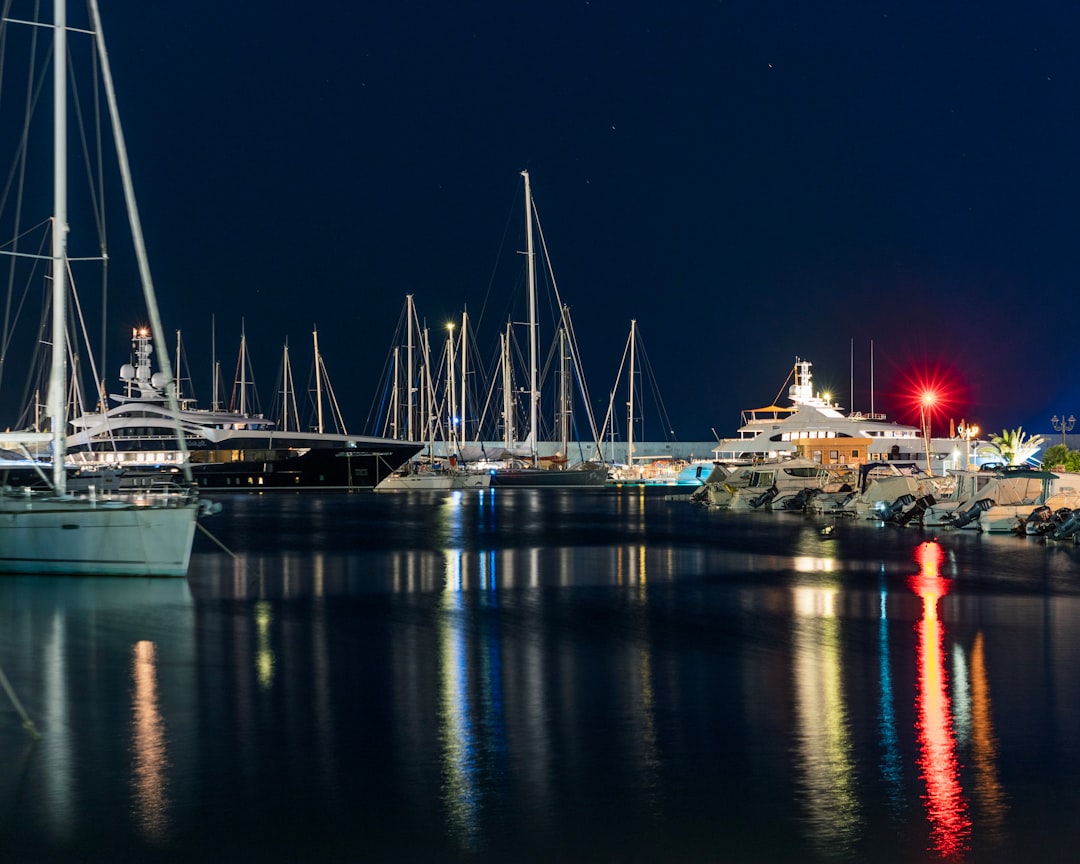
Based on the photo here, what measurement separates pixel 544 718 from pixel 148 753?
163 inches

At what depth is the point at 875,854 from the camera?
9.01m

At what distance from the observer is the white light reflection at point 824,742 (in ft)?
31.6

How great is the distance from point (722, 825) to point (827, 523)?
42783mm

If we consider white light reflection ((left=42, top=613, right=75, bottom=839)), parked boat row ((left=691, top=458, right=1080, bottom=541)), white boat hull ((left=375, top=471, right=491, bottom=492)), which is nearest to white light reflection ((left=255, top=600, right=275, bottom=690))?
white light reflection ((left=42, top=613, right=75, bottom=839))

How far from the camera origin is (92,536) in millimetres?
25828

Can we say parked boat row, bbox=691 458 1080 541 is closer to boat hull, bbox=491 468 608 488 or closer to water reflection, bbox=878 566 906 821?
water reflection, bbox=878 566 906 821

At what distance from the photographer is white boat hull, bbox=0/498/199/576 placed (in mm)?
25766

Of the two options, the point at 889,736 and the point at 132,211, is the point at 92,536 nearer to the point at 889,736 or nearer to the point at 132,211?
the point at 132,211

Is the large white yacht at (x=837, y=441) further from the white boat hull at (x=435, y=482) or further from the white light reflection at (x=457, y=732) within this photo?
the white light reflection at (x=457, y=732)

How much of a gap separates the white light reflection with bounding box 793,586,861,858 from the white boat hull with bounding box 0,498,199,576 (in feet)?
43.0

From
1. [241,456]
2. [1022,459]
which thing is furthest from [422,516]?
[1022,459]

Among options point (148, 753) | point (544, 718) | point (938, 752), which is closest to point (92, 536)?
point (148, 753)

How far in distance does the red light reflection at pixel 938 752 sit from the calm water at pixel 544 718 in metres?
0.04

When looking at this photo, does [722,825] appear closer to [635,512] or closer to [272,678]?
[272,678]
